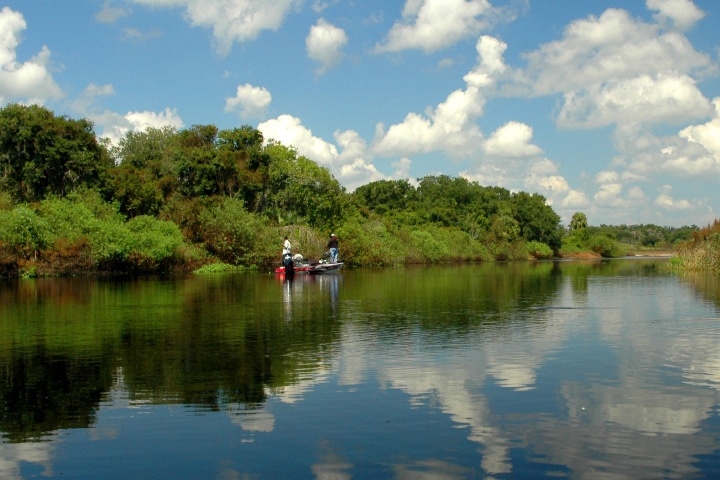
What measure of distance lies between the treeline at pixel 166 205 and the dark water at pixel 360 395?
2464 cm

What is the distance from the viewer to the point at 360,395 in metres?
9.22

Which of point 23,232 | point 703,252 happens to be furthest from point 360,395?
point 703,252

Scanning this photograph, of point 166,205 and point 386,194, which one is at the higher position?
point 386,194

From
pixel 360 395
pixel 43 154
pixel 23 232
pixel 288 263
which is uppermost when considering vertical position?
pixel 43 154

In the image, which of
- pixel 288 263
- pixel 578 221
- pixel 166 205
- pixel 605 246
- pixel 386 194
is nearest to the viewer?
pixel 288 263

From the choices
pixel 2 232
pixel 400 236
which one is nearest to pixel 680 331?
pixel 2 232

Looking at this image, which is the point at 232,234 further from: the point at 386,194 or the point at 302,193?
the point at 386,194

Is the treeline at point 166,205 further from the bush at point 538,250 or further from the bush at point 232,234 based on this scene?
the bush at point 538,250

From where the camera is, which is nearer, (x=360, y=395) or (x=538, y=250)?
(x=360, y=395)

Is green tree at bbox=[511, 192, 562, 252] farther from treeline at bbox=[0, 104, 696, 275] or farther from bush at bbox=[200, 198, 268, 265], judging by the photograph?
bush at bbox=[200, 198, 268, 265]

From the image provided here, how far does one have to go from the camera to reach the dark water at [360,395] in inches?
263

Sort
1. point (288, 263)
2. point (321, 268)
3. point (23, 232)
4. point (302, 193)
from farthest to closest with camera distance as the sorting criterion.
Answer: point (302, 193) → point (321, 268) → point (23, 232) → point (288, 263)

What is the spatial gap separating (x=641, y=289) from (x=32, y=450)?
26.0 meters

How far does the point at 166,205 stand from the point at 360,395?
48520 millimetres
